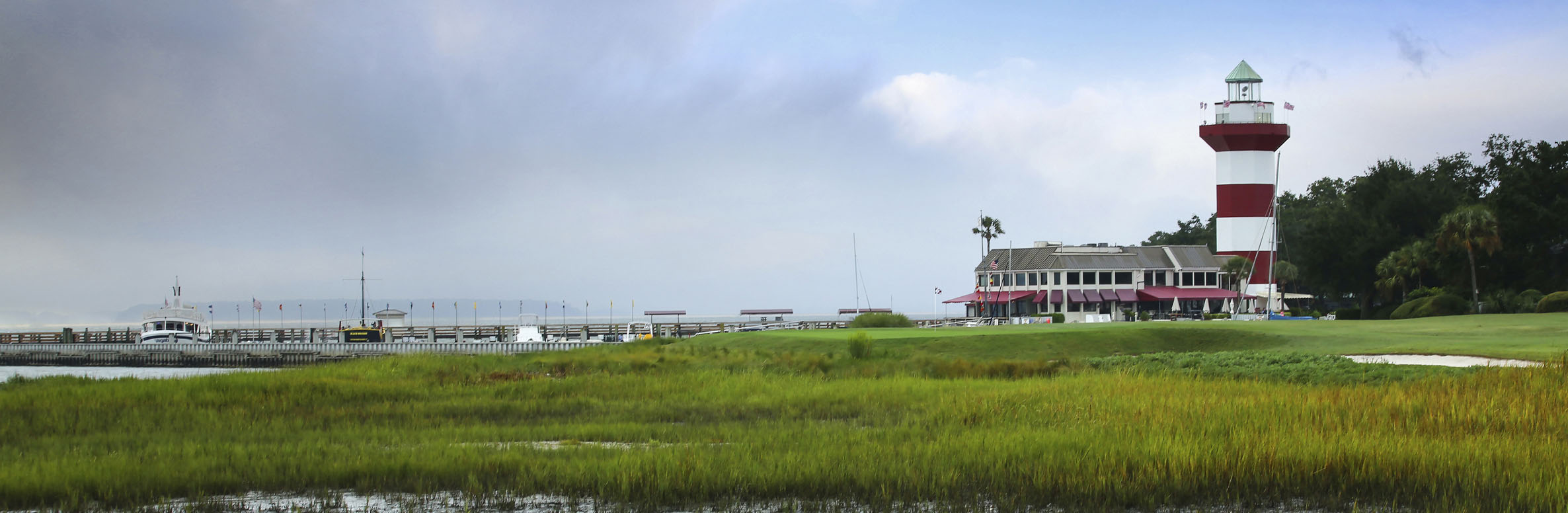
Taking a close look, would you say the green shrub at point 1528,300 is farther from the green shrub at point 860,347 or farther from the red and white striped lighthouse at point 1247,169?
the green shrub at point 860,347

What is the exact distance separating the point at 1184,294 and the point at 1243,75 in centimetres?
1528

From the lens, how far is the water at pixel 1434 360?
20422 millimetres

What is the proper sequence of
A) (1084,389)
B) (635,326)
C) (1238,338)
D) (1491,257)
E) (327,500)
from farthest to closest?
(635,326)
(1491,257)
(1238,338)
(1084,389)
(327,500)

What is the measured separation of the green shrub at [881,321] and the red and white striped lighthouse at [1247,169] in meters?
27.6

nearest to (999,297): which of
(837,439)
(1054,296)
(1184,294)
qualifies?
(1054,296)

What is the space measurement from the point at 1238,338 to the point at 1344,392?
60.3 feet

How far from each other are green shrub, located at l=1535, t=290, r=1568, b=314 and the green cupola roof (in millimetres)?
29777

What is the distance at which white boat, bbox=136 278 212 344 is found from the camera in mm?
68562

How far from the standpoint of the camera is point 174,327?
72.4 metres

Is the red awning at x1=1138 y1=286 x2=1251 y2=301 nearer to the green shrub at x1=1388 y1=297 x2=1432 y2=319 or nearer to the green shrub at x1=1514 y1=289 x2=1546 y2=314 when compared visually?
the green shrub at x1=1388 y1=297 x2=1432 y2=319

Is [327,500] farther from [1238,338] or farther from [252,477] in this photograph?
[1238,338]

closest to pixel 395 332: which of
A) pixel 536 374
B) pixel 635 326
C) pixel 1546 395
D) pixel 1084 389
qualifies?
pixel 635 326

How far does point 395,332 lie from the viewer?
83938mm

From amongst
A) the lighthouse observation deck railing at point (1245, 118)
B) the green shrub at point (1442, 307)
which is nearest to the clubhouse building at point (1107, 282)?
the lighthouse observation deck railing at point (1245, 118)
